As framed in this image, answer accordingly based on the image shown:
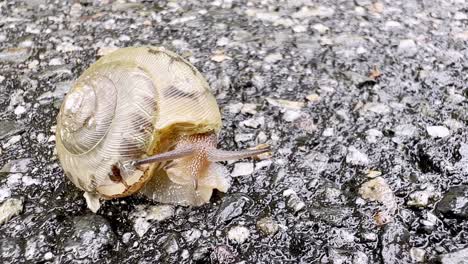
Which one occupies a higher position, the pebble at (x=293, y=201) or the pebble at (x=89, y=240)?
the pebble at (x=89, y=240)

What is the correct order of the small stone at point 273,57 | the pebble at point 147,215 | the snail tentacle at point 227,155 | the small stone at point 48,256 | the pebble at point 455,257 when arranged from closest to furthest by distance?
1. the pebble at point 455,257
2. the small stone at point 48,256
3. the pebble at point 147,215
4. the snail tentacle at point 227,155
5. the small stone at point 273,57

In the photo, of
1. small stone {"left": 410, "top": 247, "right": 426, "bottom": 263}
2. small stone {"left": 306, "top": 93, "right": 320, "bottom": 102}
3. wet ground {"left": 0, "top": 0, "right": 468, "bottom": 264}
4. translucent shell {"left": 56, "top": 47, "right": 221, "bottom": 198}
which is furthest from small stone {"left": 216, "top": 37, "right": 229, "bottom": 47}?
small stone {"left": 410, "top": 247, "right": 426, "bottom": 263}

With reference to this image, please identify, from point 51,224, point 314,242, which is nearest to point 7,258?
point 51,224

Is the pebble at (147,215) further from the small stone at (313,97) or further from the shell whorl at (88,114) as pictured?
the small stone at (313,97)

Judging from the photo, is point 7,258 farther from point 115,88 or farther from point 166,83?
point 166,83

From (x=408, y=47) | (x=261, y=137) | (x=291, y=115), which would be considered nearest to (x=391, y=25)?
(x=408, y=47)

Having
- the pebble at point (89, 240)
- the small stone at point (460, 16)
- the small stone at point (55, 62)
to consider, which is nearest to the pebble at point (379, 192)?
the pebble at point (89, 240)

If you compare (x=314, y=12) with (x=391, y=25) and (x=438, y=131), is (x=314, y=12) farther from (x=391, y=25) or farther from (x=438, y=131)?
(x=438, y=131)
